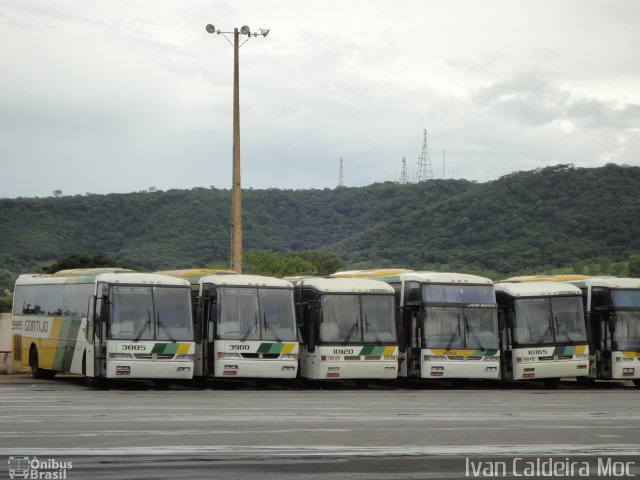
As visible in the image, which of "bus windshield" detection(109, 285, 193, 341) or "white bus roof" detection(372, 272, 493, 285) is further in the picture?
"white bus roof" detection(372, 272, 493, 285)

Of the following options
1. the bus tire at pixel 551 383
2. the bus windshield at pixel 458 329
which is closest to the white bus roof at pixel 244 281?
the bus windshield at pixel 458 329

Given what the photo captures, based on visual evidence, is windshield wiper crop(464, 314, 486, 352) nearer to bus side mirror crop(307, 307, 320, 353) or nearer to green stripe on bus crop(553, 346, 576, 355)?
green stripe on bus crop(553, 346, 576, 355)

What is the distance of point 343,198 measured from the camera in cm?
12938

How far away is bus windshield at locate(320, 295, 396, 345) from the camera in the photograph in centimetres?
3322

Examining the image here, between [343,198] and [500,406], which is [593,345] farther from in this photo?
[343,198]

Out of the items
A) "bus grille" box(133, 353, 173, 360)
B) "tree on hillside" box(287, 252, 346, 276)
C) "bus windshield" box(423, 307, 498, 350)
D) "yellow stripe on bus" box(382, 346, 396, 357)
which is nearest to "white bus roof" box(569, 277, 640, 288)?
"bus windshield" box(423, 307, 498, 350)

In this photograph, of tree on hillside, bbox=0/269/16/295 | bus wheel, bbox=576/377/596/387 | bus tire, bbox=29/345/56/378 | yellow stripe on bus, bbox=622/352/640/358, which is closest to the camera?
yellow stripe on bus, bbox=622/352/640/358

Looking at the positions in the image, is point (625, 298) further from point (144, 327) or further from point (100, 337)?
point (100, 337)

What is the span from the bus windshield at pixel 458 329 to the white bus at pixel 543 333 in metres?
1.03

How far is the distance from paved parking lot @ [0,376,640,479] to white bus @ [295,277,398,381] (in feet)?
12.5

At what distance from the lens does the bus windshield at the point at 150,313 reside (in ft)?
102

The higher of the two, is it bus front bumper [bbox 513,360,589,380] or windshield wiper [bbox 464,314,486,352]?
windshield wiper [bbox 464,314,486,352]

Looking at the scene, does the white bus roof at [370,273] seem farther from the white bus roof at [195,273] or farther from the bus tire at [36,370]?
the bus tire at [36,370]

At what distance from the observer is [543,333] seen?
114 feet
